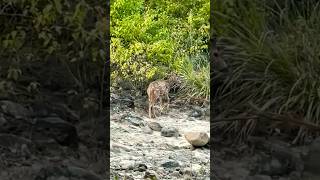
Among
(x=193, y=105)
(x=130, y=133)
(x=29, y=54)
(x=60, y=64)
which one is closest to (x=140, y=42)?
(x=193, y=105)

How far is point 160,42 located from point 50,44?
6.00ft

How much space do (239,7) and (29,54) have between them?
147 centimetres

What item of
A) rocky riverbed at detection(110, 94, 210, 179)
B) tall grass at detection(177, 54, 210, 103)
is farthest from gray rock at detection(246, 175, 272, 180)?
tall grass at detection(177, 54, 210, 103)

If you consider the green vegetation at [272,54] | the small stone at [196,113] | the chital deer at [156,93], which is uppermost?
the green vegetation at [272,54]

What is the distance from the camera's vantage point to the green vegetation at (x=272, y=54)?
365 centimetres

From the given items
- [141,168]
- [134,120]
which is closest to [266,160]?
[141,168]

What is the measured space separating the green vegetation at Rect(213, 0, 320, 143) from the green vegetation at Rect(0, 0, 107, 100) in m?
0.88

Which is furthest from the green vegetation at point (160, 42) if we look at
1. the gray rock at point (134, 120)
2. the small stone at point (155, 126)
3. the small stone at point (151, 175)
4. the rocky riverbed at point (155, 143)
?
the small stone at point (151, 175)

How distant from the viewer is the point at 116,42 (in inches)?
209

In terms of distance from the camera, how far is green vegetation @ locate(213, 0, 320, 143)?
3648mm

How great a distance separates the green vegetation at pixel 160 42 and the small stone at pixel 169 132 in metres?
0.80

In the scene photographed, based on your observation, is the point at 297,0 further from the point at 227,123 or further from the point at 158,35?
the point at 158,35

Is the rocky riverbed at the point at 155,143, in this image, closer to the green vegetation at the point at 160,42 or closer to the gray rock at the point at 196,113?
the gray rock at the point at 196,113

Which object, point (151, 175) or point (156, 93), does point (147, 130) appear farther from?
point (151, 175)
